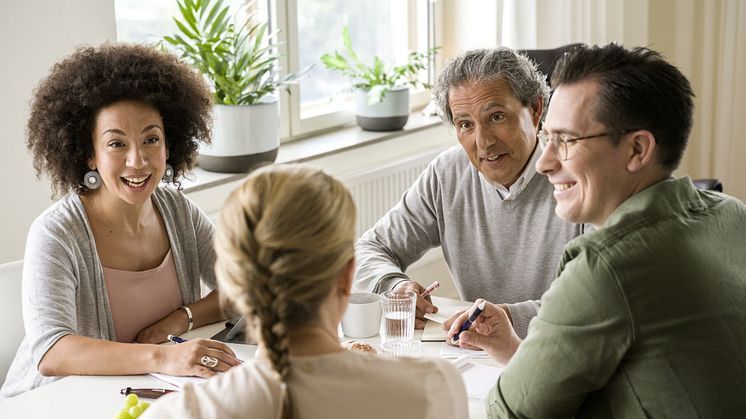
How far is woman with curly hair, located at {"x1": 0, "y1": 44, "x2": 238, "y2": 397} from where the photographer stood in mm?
1983

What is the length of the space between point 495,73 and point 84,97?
37.5 inches

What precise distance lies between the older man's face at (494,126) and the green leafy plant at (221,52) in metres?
1.05

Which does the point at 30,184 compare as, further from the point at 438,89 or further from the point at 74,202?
the point at 438,89

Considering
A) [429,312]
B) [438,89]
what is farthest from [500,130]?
[429,312]

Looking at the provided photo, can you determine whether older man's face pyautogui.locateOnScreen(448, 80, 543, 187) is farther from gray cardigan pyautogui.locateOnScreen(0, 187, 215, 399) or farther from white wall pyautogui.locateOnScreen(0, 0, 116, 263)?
white wall pyautogui.locateOnScreen(0, 0, 116, 263)

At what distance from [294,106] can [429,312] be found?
1832 millimetres

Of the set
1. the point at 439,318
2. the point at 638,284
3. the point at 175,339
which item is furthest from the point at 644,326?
the point at 175,339

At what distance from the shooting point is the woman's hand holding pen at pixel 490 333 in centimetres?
182

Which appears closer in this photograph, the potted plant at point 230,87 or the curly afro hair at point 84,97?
the curly afro hair at point 84,97

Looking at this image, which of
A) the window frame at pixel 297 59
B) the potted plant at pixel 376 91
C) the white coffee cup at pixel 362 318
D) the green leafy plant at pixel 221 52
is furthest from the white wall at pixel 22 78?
the potted plant at pixel 376 91

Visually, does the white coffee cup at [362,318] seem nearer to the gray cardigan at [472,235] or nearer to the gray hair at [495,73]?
the gray cardigan at [472,235]

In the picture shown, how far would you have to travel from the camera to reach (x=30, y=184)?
260 centimetres

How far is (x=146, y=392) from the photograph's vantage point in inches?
67.5

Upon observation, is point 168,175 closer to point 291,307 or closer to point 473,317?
point 473,317
